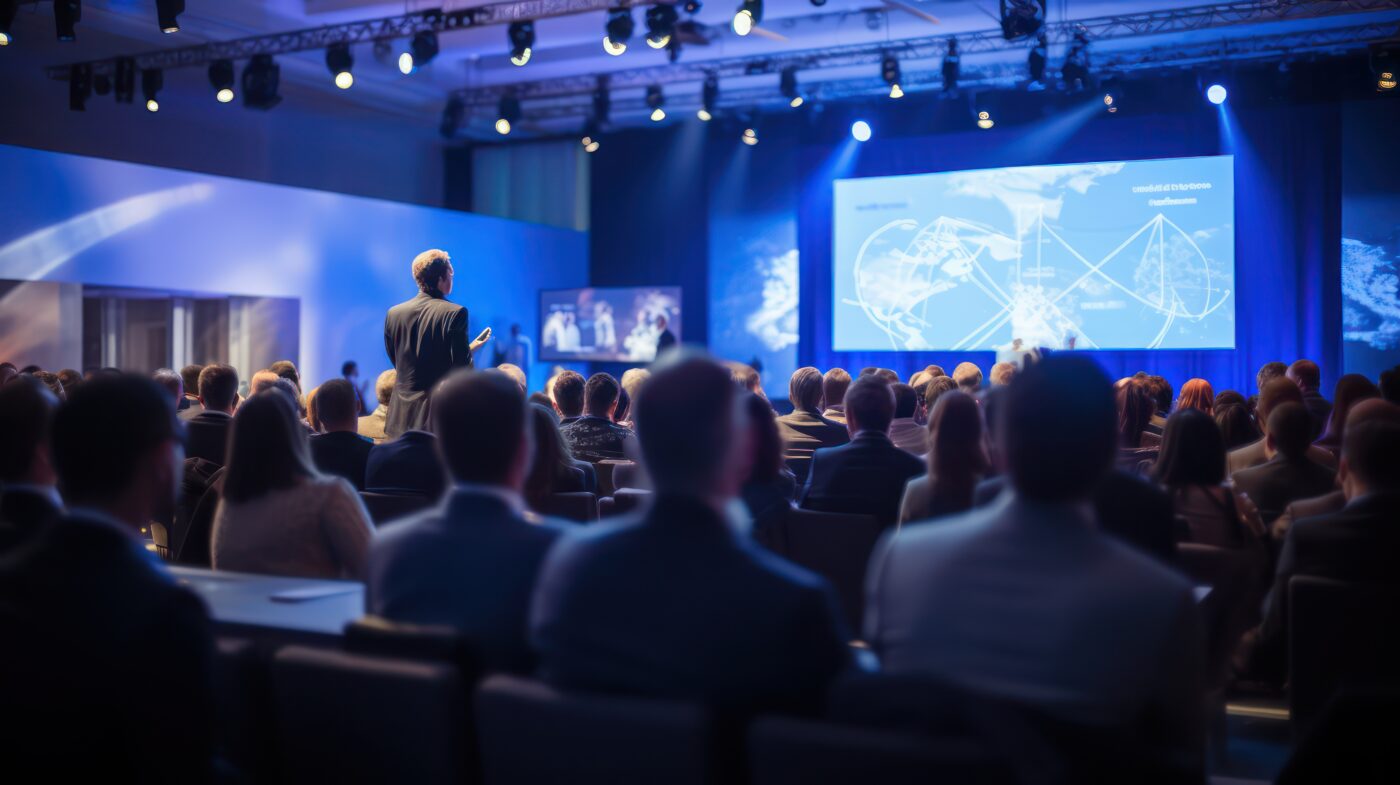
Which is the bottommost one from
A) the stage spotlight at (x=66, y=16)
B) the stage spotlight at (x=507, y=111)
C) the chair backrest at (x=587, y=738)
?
the chair backrest at (x=587, y=738)

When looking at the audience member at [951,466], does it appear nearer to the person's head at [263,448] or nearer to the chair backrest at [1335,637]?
the chair backrest at [1335,637]

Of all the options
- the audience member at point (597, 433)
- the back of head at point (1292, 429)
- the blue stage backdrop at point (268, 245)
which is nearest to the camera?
the back of head at point (1292, 429)

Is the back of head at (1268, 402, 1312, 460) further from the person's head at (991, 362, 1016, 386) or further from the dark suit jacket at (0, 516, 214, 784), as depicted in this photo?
the dark suit jacket at (0, 516, 214, 784)

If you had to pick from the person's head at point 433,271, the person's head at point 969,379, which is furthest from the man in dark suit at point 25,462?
the person's head at point 969,379

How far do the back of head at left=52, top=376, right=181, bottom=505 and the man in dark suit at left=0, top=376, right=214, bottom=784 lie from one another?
0.61 feet

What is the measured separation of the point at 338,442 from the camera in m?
4.31

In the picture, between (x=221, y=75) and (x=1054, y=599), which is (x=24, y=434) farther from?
(x=221, y=75)

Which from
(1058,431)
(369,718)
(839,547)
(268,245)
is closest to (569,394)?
(839,547)

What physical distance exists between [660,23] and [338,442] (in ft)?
19.0

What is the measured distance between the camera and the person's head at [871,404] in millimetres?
3959

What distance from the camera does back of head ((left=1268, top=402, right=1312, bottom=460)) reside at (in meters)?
3.83

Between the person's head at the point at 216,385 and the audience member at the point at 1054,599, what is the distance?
161 inches

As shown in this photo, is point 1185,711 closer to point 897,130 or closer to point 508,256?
point 897,130

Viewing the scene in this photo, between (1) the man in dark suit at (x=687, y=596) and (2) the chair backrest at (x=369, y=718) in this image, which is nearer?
(1) the man in dark suit at (x=687, y=596)
